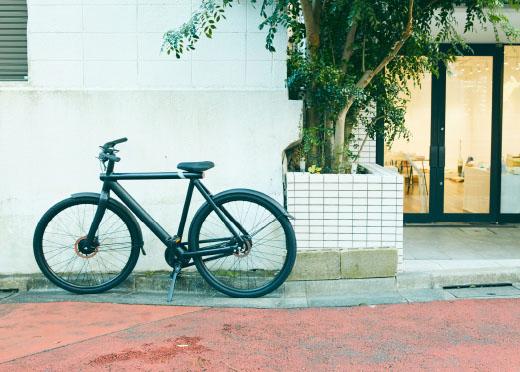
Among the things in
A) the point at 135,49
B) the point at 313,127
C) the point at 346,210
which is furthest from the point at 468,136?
the point at 135,49

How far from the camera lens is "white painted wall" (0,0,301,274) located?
695cm

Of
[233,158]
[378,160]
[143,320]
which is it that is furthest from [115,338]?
[378,160]

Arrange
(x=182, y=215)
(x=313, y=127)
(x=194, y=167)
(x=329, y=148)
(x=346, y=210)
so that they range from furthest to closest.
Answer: (x=329, y=148) < (x=313, y=127) < (x=346, y=210) < (x=182, y=215) < (x=194, y=167)

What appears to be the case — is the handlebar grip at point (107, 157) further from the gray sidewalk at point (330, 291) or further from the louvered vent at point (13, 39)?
the louvered vent at point (13, 39)

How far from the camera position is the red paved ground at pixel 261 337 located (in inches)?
190

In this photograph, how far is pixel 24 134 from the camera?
6.98 meters

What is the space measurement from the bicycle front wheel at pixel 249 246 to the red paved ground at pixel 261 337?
18.4 inches

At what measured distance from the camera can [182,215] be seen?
6.56 metres

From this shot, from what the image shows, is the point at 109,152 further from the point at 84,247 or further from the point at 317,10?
the point at 317,10

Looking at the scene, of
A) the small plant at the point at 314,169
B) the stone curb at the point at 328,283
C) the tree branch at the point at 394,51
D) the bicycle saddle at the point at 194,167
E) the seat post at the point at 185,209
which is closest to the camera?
the bicycle saddle at the point at 194,167

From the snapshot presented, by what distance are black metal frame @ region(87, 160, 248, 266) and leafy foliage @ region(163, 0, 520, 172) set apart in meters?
1.19

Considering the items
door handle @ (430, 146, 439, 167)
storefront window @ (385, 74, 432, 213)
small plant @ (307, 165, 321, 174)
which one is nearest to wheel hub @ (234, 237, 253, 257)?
small plant @ (307, 165, 321, 174)

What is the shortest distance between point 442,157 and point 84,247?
595 centimetres

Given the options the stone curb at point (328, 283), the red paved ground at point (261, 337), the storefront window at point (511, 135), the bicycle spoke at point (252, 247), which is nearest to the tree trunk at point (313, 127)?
the bicycle spoke at point (252, 247)
